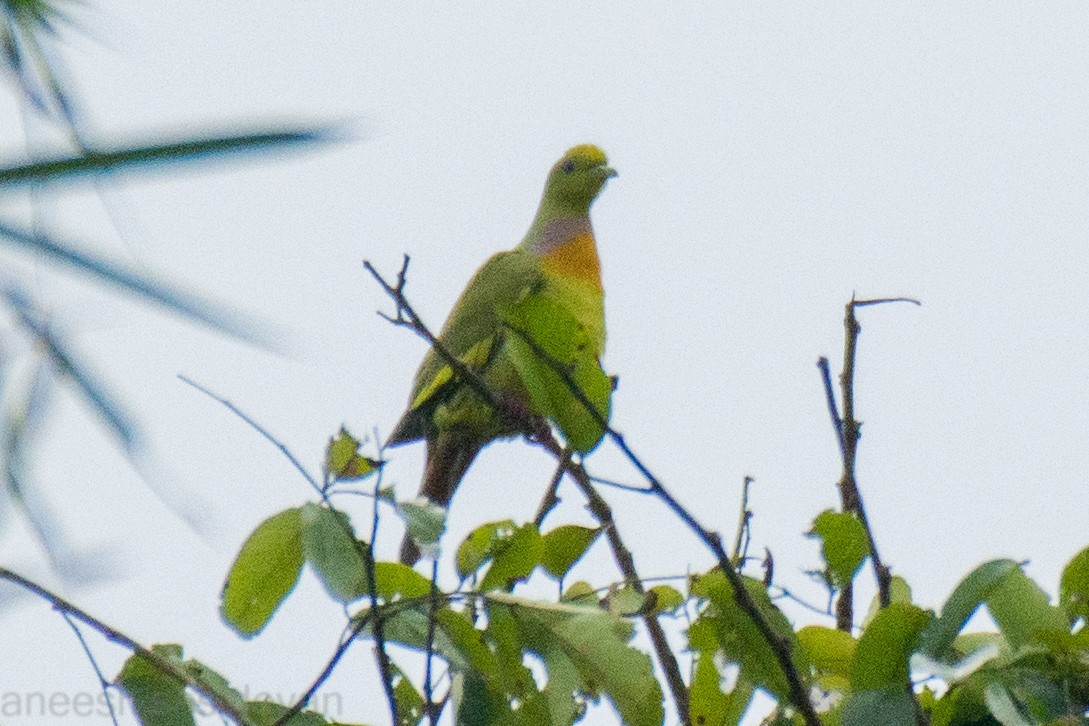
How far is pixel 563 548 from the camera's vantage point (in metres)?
2.11

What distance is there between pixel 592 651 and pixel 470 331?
3029 millimetres

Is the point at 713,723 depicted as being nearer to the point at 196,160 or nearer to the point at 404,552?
the point at 196,160

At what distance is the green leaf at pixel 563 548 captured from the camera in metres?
2.11

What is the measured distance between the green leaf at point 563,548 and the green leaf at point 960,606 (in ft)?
1.74

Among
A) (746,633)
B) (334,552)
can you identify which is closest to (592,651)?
(746,633)

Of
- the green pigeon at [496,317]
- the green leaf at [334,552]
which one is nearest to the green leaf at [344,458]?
the green leaf at [334,552]

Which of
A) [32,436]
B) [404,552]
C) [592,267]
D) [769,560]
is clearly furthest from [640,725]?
[592,267]

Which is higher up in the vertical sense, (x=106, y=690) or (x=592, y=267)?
(x=592, y=267)

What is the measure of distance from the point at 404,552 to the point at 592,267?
1.86 m

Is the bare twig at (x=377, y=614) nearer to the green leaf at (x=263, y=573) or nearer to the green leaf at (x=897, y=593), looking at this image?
the green leaf at (x=263, y=573)

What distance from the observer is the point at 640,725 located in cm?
182

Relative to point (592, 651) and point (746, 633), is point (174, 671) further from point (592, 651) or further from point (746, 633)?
point (746, 633)

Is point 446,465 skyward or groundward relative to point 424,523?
skyward

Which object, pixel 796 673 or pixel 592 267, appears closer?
pixel 796 673
